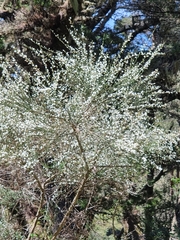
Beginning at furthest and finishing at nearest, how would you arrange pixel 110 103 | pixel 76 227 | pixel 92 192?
pixel 76 227 < pixel 92 192 < pixel 110 103

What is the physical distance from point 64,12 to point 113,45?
1.32 metres

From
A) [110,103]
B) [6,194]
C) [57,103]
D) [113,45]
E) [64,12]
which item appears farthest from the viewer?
[113,45]

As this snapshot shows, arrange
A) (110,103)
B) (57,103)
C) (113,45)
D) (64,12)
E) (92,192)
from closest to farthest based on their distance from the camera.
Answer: (57,103) < (110,103) < (92,192) < (64,12) < (113,45)

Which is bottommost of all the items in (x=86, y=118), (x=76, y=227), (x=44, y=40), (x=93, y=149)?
(x=76, y=227)

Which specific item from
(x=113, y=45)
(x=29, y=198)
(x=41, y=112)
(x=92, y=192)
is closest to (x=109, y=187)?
(x=92, y=192)

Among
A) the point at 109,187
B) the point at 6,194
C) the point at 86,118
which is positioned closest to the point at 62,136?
the point at 86,118

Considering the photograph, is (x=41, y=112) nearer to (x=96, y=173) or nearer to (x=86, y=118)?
(x=86, y=118)

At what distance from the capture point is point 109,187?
3.92 meters

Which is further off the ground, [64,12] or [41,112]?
[64,12]

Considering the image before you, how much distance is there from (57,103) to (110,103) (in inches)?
22.1

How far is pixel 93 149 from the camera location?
3.03 meters

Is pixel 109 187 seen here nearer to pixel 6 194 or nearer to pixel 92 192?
pixel 92 192

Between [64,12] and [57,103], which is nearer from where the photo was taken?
[57,103]

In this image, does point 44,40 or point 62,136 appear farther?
point 44,40
